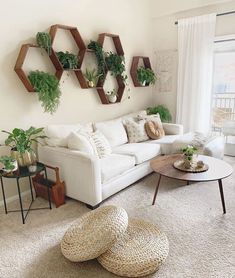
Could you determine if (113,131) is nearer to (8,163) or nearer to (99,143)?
(99,143)

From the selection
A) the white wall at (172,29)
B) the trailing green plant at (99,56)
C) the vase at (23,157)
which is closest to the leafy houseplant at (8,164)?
the vase at (23,157)

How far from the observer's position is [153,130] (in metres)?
3.82

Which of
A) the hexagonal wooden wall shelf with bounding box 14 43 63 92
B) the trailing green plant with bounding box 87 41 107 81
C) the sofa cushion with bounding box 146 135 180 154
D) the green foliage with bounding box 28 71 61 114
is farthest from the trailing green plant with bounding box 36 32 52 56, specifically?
the sofa cushion with bounding box 146 135 180 154

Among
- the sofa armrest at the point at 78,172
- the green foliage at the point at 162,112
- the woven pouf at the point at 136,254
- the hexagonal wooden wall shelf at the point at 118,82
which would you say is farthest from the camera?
the green foliage at the point at 162,112

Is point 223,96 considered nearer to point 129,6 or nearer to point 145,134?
point 145,134

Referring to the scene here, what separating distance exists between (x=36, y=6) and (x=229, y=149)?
3.74 m

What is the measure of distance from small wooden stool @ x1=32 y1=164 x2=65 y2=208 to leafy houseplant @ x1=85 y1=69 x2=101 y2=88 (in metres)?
1.43

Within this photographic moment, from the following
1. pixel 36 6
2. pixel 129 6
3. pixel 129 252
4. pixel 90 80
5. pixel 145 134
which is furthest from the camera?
pixel 129 6

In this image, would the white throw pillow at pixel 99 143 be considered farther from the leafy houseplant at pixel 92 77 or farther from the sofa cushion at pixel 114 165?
the leafy houseplant at pixel 92 77

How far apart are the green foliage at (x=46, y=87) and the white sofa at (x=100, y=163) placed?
0.31 metres

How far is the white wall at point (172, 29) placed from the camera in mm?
3878

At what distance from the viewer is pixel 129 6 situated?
4102 mm

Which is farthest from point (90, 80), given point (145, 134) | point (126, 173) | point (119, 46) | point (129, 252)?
point (129, 252)

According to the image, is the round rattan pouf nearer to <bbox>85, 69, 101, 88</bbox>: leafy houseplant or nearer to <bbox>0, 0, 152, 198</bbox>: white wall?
<bbox>0, 0, 152, 198</bbox>: white wall
